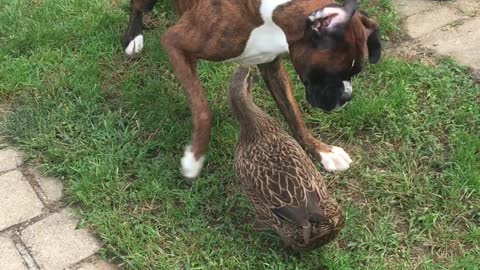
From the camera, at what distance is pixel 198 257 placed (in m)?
3.32

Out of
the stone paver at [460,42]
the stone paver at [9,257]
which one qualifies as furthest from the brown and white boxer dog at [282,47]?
the stone paver at [460,42]

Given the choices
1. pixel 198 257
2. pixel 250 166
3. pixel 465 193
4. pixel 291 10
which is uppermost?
pixel 291 10

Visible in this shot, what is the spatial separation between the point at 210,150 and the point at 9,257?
1.15 meters

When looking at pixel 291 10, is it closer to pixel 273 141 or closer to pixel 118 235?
pixel 273 141

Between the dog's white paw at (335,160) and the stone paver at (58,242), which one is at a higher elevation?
the stone paver at (58,242)

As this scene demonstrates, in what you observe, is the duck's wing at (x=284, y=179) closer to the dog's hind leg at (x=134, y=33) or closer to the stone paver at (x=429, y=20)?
the dog's hind leg at (x=134, y=33)

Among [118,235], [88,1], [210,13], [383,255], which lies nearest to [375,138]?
[383,255]

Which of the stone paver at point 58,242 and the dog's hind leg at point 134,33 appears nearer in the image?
the stone paver at point 58,242

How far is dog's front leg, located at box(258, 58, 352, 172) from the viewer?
383 cm

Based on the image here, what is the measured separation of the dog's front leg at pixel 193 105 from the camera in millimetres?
3549

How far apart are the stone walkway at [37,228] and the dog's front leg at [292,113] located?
3.93ft

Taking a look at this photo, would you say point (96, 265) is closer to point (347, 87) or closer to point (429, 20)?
point (347, 87)

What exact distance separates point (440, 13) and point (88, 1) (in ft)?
7.84

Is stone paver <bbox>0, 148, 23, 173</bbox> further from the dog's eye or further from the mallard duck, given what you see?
the dog's eye
